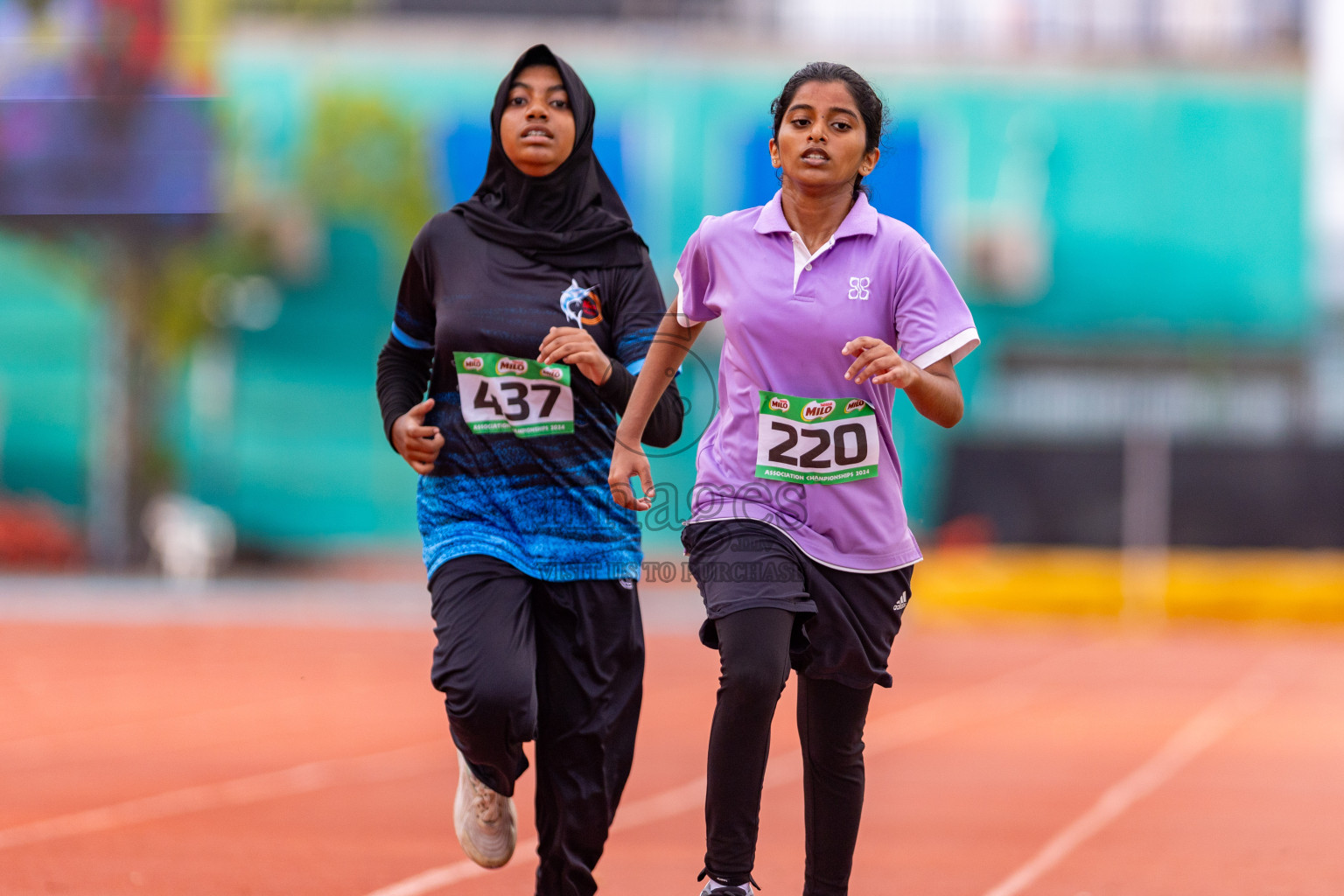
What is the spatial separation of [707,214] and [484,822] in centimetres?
2776

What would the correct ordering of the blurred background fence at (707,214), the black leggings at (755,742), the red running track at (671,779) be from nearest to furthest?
the black leggings at (755,742) < the red running track at (671,779) < the blurred background fence at (707,214)

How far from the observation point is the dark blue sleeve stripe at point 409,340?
16.5 feet

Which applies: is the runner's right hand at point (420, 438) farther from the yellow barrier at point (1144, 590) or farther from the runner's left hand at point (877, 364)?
the yellow barrier at point (1144, 590)

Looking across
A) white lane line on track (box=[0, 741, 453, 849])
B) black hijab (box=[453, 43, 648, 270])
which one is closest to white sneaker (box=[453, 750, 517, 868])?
black hijab (box=[453, 43, 648, 270])

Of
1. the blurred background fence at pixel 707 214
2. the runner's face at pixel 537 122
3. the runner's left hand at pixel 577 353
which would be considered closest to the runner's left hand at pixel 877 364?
the runner's left hand at pixel 577 353

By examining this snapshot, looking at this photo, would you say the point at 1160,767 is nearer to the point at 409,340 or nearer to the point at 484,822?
the point at 484,822

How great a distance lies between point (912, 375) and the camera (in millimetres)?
4051

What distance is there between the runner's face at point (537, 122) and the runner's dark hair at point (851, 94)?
0.64m

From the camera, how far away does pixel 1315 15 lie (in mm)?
35594

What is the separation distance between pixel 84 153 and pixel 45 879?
53.1 feet

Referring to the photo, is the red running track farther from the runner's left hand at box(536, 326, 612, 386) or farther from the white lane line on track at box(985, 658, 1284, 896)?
the runner's left hand at box(536, 326, 612, 386)

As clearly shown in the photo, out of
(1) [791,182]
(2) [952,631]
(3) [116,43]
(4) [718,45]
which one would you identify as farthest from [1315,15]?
(1) [791,182]

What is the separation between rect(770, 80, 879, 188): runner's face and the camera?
14.3 feet

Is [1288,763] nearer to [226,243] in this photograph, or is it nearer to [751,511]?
[751,511]
